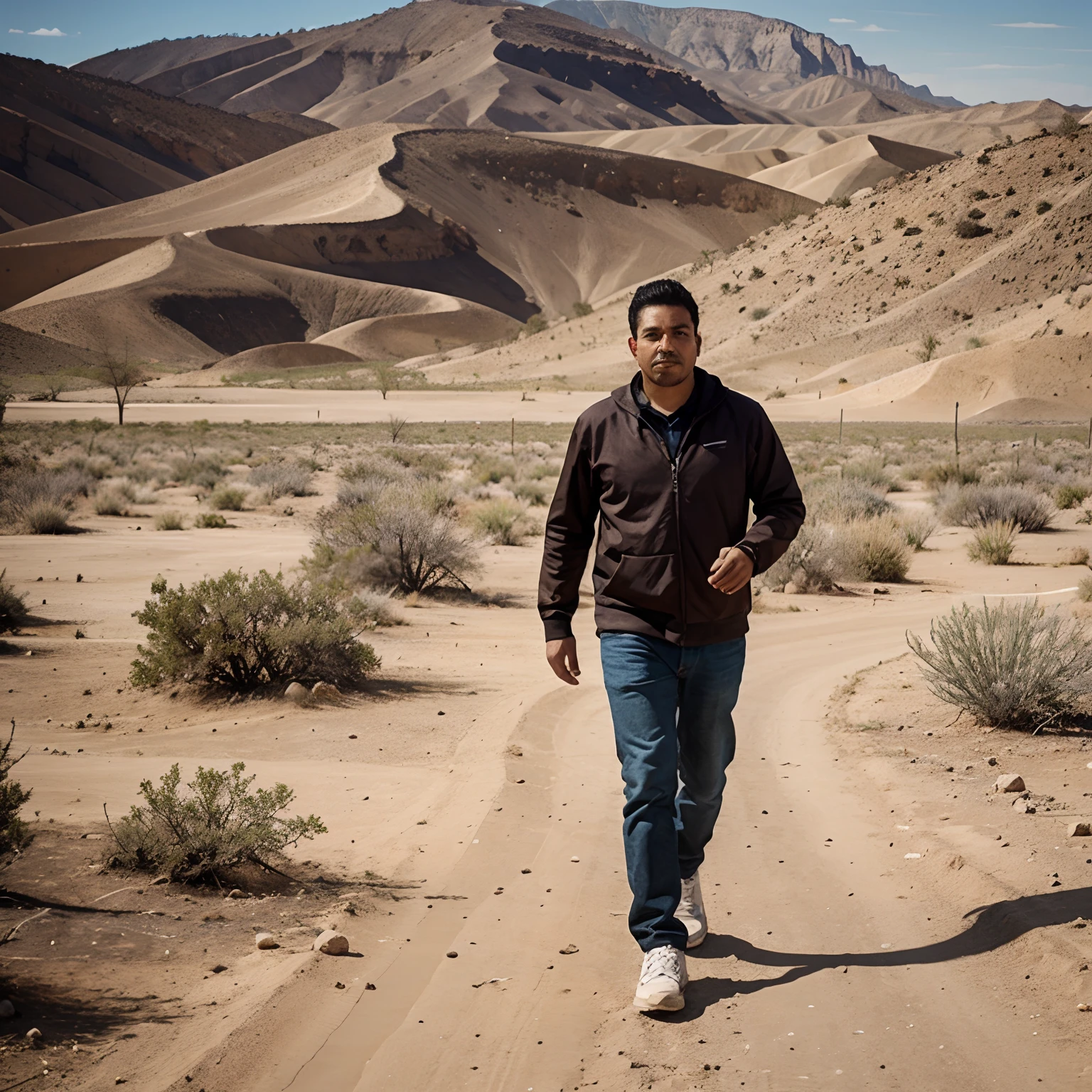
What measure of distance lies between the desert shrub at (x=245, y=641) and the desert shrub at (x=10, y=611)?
8.79 ft

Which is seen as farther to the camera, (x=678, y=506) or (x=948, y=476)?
(x=948, y=476)

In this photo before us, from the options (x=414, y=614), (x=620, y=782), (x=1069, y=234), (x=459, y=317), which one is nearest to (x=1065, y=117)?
(x=1069, y=234)

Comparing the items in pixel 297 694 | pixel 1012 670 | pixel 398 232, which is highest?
pixel 398 232

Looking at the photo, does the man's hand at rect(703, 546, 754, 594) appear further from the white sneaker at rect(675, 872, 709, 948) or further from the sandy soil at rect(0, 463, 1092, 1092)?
the sandy soil at rect(0, 463, 1092, 1092)

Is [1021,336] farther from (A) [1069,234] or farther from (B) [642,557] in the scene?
(B) [642,557]

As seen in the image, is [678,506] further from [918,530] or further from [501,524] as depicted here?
[918,530]

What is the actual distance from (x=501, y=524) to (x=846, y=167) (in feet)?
449

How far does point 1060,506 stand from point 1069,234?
46.7 m

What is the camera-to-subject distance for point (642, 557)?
370 centimetres

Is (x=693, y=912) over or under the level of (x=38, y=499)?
under

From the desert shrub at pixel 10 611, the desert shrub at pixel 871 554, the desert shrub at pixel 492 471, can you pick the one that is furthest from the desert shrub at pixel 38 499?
the desert shrub at pixel 871 554

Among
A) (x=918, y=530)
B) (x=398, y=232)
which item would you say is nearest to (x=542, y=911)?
(x=918, y=530)

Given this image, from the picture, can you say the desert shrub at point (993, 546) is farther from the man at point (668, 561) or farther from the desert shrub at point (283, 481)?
the desert shrub at point (283, 481)

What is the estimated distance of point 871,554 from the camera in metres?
14.1
